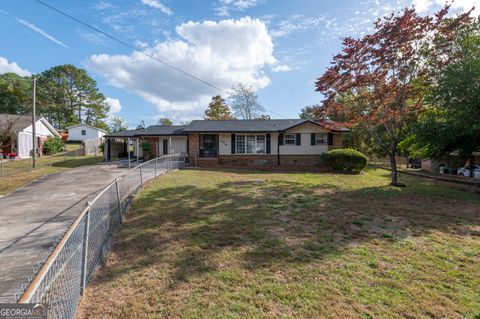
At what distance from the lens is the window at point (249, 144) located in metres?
19.3

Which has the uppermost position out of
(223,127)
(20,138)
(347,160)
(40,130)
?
(40,130)

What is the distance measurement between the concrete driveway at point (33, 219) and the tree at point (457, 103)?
1336cm

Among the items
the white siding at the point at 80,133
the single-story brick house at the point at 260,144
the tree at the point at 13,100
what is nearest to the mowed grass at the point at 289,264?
the single-story brick house at the point at 260,144

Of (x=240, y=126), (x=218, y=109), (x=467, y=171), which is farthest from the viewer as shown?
(x=218, y=109)

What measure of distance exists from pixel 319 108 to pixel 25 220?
1282 centimetres

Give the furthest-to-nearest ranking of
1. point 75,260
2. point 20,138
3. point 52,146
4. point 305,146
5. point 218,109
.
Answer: point 218,109 → point 52,146 → point 20,138 → point 305,146 → point 75,260

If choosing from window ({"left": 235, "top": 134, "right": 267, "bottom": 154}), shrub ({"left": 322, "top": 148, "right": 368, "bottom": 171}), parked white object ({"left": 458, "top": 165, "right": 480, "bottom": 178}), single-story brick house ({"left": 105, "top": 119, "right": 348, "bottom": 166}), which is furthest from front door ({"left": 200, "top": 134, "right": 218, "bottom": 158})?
parked white object ({"left": 458, "top": 165, "right": 480, "bottom": 178})

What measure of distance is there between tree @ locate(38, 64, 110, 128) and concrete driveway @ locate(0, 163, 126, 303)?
44.9 meters

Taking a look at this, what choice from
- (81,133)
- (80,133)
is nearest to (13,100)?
(80,133)

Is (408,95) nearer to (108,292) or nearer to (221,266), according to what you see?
(221,266)

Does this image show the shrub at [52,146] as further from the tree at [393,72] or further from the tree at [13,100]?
the tree at [393,72]

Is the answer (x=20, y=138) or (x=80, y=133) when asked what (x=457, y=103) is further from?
(x=80, y=133)

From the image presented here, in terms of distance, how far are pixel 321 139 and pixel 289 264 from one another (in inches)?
647

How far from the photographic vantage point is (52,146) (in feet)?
88.3
